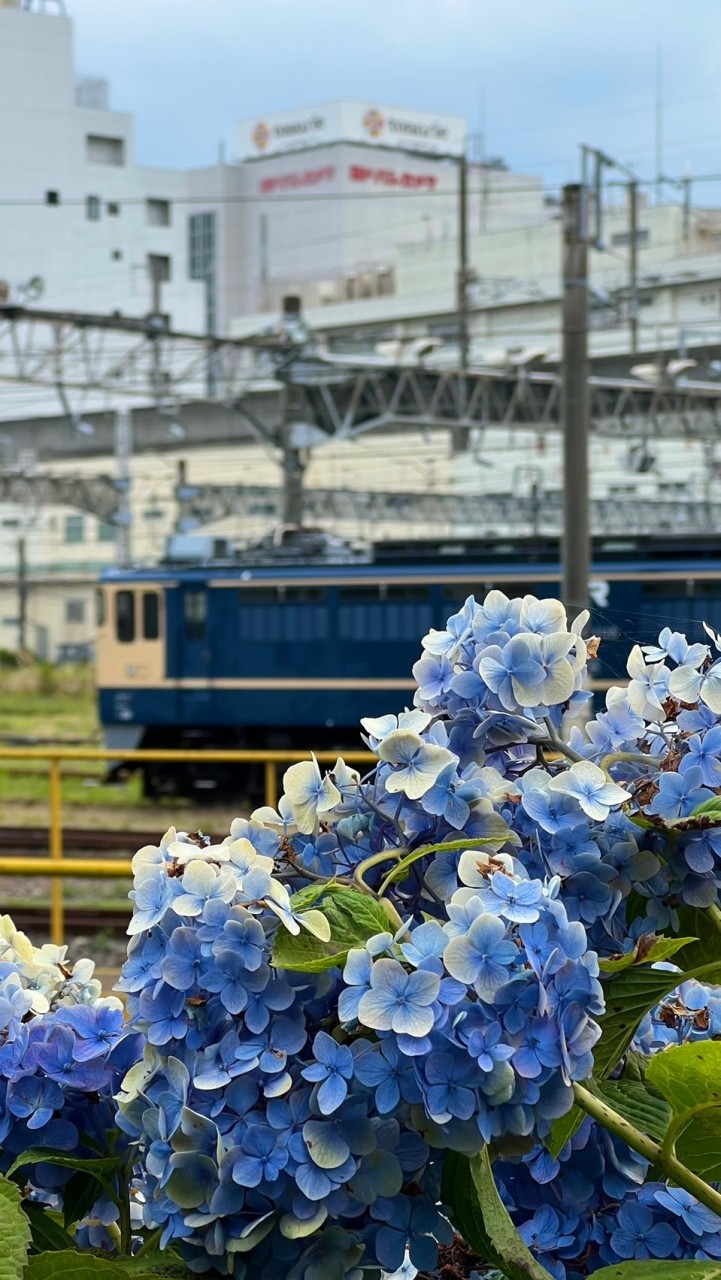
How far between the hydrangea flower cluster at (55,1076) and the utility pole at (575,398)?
9480 millimetres

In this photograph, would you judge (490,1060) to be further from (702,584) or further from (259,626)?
(259,626)

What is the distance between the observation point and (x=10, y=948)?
4.74ft

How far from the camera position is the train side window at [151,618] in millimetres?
20062

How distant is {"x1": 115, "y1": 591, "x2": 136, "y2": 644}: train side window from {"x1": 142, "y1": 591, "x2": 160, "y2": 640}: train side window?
0.16 metres

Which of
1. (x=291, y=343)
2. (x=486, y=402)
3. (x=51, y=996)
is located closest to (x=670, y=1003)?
(x=51, y=996)

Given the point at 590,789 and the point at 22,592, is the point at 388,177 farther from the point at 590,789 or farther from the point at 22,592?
the point at 590,789

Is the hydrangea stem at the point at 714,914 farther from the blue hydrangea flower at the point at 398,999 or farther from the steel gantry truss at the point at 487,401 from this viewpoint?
the steel gantry truss at the point at 487,401

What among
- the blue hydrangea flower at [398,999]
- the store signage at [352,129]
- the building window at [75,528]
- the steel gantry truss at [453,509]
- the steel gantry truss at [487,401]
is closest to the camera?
the blue hydrangea flower at [398,999]

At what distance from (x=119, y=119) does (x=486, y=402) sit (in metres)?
12.4

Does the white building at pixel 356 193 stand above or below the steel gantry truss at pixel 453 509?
above

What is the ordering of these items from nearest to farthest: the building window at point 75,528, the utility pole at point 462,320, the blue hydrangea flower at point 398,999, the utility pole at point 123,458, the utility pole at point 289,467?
the blue hydrangea flower at point 398,999
the utility pole at point 289,467
the utility pole at point 462,320
the utility pole at point 123,458
the building window at point 75,528

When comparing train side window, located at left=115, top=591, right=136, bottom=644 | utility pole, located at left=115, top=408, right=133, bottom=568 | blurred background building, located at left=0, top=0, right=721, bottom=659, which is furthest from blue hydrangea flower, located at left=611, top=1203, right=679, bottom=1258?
utility pole, located at left=115, top=408, right=133, bottom=568

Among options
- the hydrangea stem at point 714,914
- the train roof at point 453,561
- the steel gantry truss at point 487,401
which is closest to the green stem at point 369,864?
the hydrangea stem at point 714,914

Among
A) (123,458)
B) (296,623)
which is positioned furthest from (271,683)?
(123,458)
